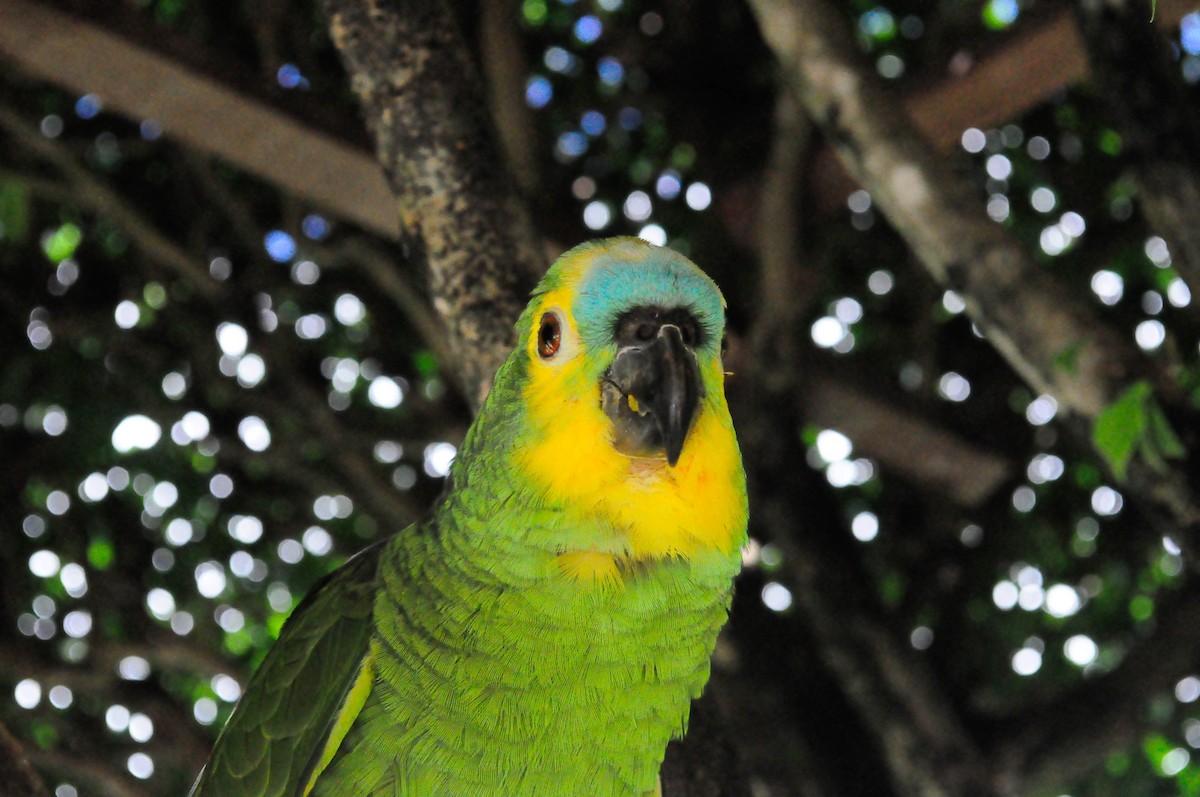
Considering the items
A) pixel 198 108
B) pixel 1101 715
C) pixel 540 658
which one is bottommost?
pixel 1101 715

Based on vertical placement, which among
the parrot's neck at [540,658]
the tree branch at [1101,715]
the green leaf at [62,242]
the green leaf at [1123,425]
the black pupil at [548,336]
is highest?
the black pupil at [548,336]

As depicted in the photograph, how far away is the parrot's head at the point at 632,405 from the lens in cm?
111

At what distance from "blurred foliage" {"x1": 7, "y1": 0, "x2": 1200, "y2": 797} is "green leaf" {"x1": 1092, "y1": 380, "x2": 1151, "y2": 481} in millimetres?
1232

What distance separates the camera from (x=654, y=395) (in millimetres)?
1097

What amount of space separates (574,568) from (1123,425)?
816mm

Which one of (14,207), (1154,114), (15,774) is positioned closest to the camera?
(15,774)

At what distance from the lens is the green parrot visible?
3.74 feet

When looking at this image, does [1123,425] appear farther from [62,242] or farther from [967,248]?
[62,242]

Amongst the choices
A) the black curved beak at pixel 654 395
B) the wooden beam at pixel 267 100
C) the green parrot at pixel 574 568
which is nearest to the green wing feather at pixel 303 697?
the green parrot at pixel 574 568

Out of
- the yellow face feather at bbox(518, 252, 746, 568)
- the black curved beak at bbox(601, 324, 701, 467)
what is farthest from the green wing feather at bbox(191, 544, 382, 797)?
the black curved beak at bbox(601, 324, 701, 467)

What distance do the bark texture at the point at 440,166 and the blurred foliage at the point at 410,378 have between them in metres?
1.01

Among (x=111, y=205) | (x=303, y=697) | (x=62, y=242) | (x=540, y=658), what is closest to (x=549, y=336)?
(x=540, y=658)

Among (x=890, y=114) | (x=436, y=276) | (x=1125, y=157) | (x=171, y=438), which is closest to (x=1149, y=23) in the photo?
(x=1125, y=157)

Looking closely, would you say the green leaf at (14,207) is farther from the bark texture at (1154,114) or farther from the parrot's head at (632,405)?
the bark texture at (1154,114)
